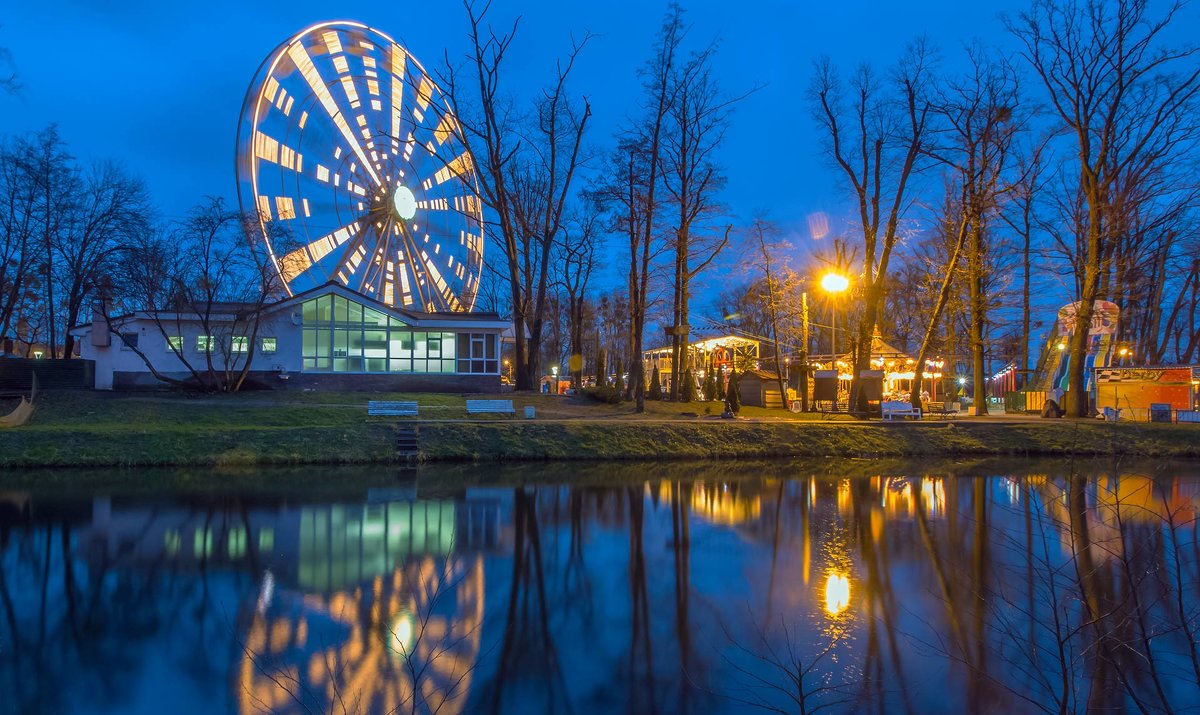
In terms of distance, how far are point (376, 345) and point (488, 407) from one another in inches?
366

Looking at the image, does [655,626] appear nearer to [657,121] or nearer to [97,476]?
[97,476]

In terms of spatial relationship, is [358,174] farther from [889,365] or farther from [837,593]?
[837,593]

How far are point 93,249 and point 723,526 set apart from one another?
32.1m

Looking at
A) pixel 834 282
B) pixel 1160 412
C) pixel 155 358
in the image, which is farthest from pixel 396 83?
pixel 1160 412

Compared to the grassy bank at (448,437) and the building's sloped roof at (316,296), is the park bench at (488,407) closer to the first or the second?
the grassy bank at (448,437)

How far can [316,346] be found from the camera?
107ft

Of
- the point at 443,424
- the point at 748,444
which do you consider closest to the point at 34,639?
the point at 443,424

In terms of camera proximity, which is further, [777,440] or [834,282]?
[834,282]

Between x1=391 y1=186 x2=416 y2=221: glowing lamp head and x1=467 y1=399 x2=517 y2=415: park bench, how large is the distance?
432 inches

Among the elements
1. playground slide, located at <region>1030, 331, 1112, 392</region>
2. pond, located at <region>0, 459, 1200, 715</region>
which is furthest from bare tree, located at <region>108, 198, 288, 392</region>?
playground slide, located at <region>1030, 331, 1112, 392</region>

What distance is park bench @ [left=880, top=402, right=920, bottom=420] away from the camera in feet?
88.4

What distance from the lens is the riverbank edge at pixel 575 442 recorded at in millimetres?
19594

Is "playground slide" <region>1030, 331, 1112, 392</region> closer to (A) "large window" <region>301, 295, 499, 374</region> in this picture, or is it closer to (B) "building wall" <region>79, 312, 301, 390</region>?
(A) "large window" <region>301, 295, 499, 374</region>

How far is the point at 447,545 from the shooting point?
33.4ft
